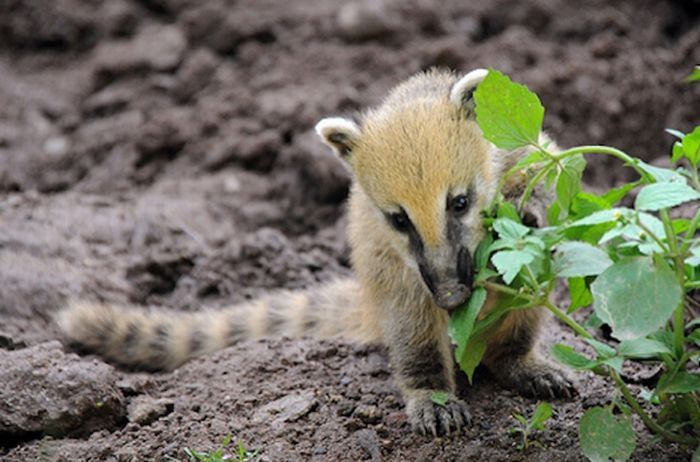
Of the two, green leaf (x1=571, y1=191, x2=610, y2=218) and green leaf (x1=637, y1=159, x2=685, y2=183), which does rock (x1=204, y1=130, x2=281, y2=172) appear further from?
green leaf (x1=637, y1=159, x2=685, y2=183)

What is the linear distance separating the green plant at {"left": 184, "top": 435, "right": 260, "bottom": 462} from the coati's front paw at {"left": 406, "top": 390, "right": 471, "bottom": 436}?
2.60 feet

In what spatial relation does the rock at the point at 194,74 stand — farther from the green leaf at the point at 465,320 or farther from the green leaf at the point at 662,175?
the green leaf at the point at 662,175

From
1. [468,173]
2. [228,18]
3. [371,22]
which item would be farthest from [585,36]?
[468,173]

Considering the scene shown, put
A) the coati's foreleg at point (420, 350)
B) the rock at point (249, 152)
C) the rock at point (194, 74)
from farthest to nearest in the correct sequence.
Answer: the rock at point (194, 74) → the rock at point (249, 152) → the coati's foreleg at point (420, 350)

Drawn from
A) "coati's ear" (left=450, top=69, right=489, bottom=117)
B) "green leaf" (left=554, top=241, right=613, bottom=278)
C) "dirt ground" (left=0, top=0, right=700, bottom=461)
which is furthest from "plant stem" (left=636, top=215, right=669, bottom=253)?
"coati's ear" (left=450, top=69, right=489, bottom=117)

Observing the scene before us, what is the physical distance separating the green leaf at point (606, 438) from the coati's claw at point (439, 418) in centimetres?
94

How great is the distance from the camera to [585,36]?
321 inches

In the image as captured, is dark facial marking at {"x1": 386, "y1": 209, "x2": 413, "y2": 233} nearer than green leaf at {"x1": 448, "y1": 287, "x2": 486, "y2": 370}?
No

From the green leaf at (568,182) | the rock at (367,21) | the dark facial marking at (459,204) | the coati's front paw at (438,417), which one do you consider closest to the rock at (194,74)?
the rock at (367,21)

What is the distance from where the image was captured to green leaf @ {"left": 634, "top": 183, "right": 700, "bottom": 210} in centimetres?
324

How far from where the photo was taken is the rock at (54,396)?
4.30 m

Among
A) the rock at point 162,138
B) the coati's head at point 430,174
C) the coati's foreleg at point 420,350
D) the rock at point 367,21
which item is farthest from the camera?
the rock at point 367,21

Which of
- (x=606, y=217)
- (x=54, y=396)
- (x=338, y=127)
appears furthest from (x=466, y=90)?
(x=54, y=396)

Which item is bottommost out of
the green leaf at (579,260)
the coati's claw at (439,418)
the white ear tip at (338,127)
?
the coati's claw at (439,418)
